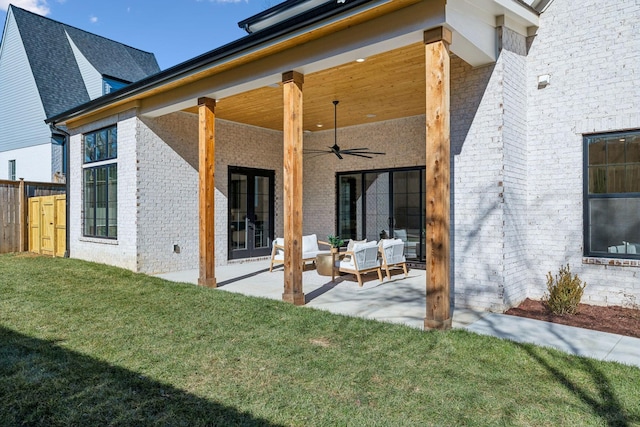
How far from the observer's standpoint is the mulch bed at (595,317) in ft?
14.8

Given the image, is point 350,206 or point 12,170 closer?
point 350,206

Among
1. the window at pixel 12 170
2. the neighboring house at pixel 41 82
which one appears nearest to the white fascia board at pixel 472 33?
the neighboring house at pixel 41 82

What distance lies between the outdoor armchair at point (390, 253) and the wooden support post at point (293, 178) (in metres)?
2.23

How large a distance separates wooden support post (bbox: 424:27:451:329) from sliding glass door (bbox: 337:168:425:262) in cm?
507

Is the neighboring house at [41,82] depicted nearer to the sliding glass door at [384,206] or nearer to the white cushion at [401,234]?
the sliding glass door at [384,206]

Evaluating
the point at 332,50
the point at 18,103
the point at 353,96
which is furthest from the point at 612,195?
the point at 18,103

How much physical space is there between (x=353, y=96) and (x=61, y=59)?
46.4 feet

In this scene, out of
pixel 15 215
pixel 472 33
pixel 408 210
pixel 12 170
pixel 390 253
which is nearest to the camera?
pixel 472 33

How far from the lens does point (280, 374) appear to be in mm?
3266

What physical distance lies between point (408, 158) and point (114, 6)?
51.8ft

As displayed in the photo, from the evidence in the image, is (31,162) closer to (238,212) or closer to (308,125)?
(238,212)

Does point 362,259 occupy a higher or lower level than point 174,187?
lower

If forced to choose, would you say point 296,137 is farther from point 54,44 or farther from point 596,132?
point 54,44

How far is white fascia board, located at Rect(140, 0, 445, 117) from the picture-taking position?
4.34m
